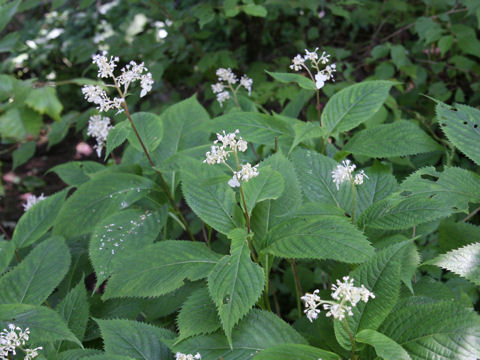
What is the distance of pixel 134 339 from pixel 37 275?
540mm

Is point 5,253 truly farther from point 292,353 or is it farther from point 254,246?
point 292,353

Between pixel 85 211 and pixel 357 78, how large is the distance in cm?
301

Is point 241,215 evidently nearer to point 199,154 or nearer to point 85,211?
point 199,154

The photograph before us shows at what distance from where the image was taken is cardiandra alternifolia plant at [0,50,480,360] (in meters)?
1.07

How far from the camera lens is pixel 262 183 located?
1362 millimetres

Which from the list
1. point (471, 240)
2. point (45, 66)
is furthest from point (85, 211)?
point (45, 66)

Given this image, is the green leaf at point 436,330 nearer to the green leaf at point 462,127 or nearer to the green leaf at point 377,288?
the green leaf at point 377,288

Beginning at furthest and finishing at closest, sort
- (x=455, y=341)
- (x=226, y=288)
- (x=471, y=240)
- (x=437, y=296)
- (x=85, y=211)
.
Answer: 1. (x=85, y=211)
2. (x=471, y=240)
3. (x=437, y=296)
4. (x=226, y=288)
5. (x=455, y=341)

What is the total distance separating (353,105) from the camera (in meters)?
1.70

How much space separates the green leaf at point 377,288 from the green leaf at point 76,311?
2.95ft

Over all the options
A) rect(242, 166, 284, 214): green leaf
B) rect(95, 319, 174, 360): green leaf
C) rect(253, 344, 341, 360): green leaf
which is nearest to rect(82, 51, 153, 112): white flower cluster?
rect(242, 166, 284, 214): green leaf

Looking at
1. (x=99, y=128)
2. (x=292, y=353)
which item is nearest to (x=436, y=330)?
(x=292, y=353)

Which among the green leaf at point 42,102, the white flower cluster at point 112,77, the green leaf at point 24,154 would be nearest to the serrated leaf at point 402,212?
the white flower cluster at point 112,77

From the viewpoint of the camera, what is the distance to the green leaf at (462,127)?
1359mm
